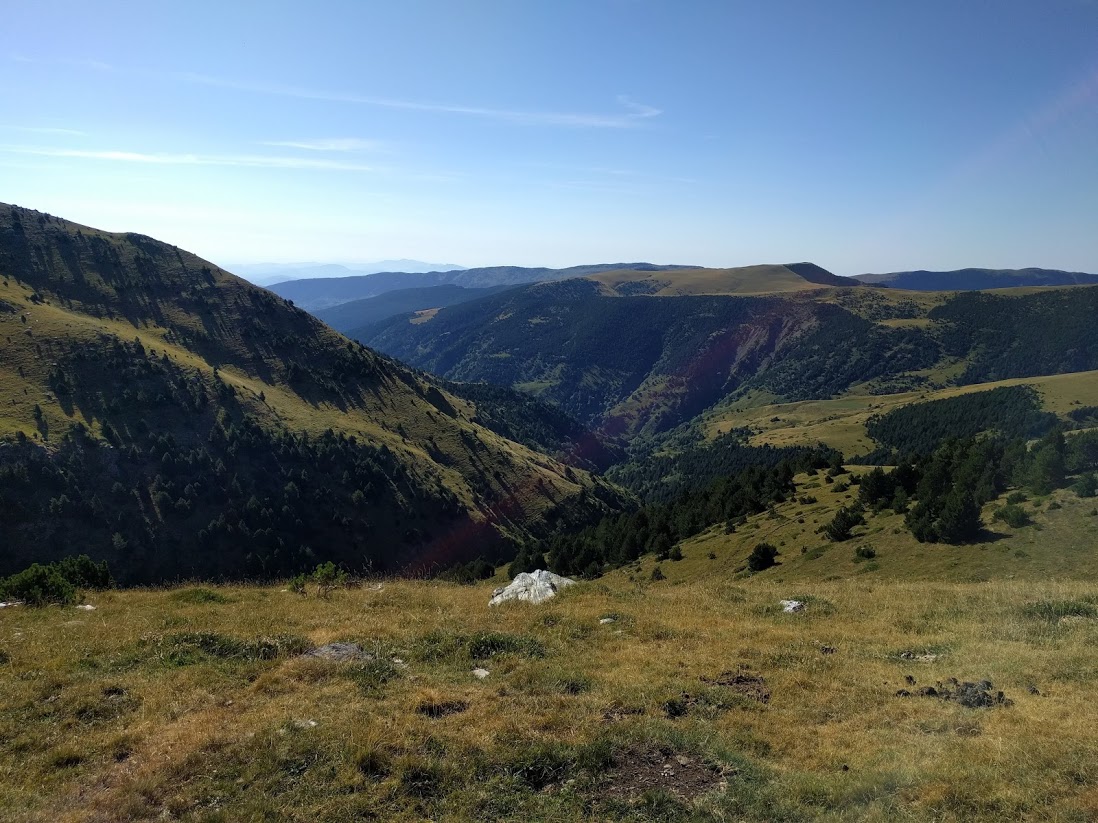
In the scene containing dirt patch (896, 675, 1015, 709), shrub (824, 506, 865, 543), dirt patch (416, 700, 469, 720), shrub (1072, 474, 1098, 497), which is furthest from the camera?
shrub (824, 506, 865, 543)

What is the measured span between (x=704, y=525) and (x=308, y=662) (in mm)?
74117

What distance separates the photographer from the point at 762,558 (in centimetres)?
5059

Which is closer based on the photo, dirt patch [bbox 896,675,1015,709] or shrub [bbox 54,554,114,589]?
dirt patch [bbox 896,675,1015,709]

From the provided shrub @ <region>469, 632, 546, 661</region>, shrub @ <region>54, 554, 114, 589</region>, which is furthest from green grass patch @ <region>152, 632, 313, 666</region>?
shrub @ <region>54, 554, 114, 589</region>

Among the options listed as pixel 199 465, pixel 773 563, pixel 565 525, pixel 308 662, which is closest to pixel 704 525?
pixel 773 563

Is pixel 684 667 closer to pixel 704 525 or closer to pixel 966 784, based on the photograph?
pixel 966 784

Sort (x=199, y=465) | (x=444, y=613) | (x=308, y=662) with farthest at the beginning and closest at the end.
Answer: (x=199, y=465) → (x=444, y=613) → (x=308, y=662)

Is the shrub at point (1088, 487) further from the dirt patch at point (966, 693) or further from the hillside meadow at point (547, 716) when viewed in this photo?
the dirt patch at point (966, 693)

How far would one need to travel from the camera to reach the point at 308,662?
1497cm

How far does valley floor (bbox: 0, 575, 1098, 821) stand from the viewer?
9.51 metres

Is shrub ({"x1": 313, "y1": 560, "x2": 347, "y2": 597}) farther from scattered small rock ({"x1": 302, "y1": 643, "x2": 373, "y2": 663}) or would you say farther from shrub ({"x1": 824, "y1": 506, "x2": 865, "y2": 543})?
shrub ({"x1": 824, "y1": 506, "x2": 865, "y2": 543})

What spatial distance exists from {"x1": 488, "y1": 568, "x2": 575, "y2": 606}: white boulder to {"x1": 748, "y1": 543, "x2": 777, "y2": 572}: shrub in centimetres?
2981

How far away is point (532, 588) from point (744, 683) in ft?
38.5

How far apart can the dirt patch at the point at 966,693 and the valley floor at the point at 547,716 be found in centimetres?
10
